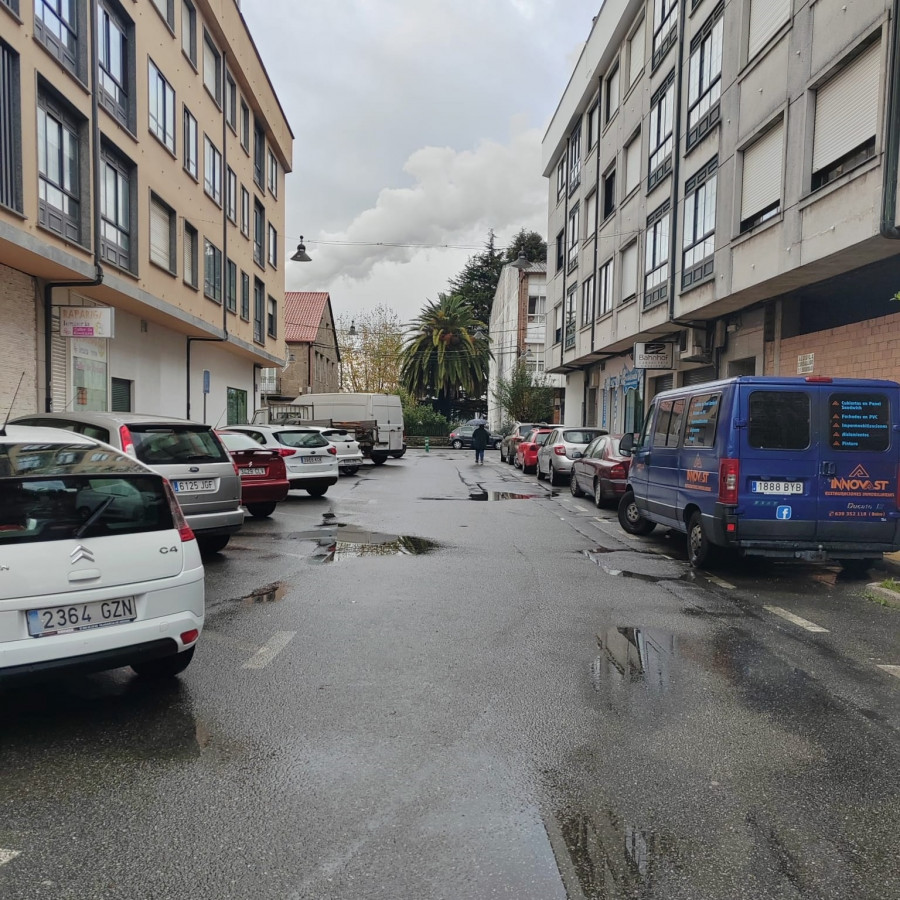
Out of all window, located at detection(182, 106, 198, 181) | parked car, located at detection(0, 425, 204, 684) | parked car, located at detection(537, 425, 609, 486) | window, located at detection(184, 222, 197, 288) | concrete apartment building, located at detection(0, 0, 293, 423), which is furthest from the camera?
window, located at detection(184, 222, 197, 288)

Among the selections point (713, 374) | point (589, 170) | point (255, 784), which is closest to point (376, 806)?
point (255, 784)

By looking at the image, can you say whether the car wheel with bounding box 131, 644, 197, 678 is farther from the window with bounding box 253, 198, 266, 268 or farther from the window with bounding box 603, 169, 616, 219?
the window with bounding box 253, 198, 266, 268

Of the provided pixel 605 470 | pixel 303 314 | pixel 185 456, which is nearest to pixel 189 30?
pixel 605 470

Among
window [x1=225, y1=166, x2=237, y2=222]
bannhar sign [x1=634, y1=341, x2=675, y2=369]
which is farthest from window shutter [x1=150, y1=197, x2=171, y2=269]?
bannhar sign [x1=634, y1=341, x2=675, y2=369]

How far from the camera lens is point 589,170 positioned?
29391 mm

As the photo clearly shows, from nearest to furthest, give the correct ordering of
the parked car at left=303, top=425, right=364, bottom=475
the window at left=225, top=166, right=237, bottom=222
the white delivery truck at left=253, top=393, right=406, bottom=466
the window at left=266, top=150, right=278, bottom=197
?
the parked car at left=303, top=425, right=364, bottom=475
the window at left=225, top=166, right=237, bottom=222
the white delivery truck at left=253, top=393, right=406, bottom=466
the window at left=266, top=150, right=278, bottom=197

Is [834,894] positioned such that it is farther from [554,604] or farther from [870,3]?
[870,3]

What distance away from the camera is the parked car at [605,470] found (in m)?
14.0

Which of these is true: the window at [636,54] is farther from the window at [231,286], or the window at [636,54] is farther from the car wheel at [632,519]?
the car wheel at [632,519]

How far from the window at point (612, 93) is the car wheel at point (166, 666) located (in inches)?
1018

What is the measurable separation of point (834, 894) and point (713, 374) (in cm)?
1771

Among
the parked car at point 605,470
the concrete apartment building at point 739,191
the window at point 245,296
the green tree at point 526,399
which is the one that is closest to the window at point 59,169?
the parked car at point 605,470

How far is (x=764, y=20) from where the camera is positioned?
1487 cm

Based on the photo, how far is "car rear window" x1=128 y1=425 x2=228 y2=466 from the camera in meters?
8.35
